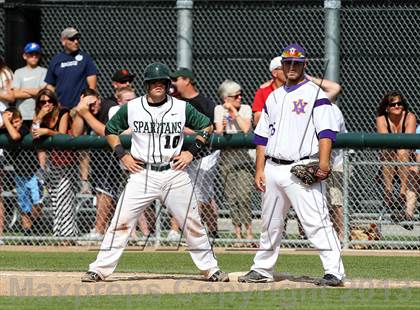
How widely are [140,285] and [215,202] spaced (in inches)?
161

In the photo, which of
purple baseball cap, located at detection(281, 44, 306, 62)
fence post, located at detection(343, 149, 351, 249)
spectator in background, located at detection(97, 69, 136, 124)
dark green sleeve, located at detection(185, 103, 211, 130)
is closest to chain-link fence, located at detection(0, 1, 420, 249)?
fence post, located at detection(343, 149, 351, 249)

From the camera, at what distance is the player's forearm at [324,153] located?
9656 mm

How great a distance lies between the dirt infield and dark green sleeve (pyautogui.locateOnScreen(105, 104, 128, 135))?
4.54ft

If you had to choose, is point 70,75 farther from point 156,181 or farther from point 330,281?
point 330,281

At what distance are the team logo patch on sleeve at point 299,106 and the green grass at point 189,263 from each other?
2.10 m

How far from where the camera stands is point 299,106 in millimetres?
9805

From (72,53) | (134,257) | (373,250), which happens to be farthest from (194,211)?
(72,53)

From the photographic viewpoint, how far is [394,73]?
1535 cm

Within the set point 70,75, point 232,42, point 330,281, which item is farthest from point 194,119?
point 232,42

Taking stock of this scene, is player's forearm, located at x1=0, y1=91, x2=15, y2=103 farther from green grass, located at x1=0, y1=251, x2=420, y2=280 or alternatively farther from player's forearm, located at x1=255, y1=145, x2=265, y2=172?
player's forearm, located at x1=255, y1=145, x2=265, y2=172

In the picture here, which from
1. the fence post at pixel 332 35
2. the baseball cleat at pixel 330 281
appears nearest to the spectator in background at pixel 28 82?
the fence post at pixel 332 35

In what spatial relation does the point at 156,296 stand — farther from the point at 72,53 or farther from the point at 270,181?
the point at 72,53

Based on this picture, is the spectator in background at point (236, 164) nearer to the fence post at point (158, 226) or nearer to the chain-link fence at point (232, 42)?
the fence post at point (158, 226)

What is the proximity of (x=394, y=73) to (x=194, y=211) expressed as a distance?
610cm
